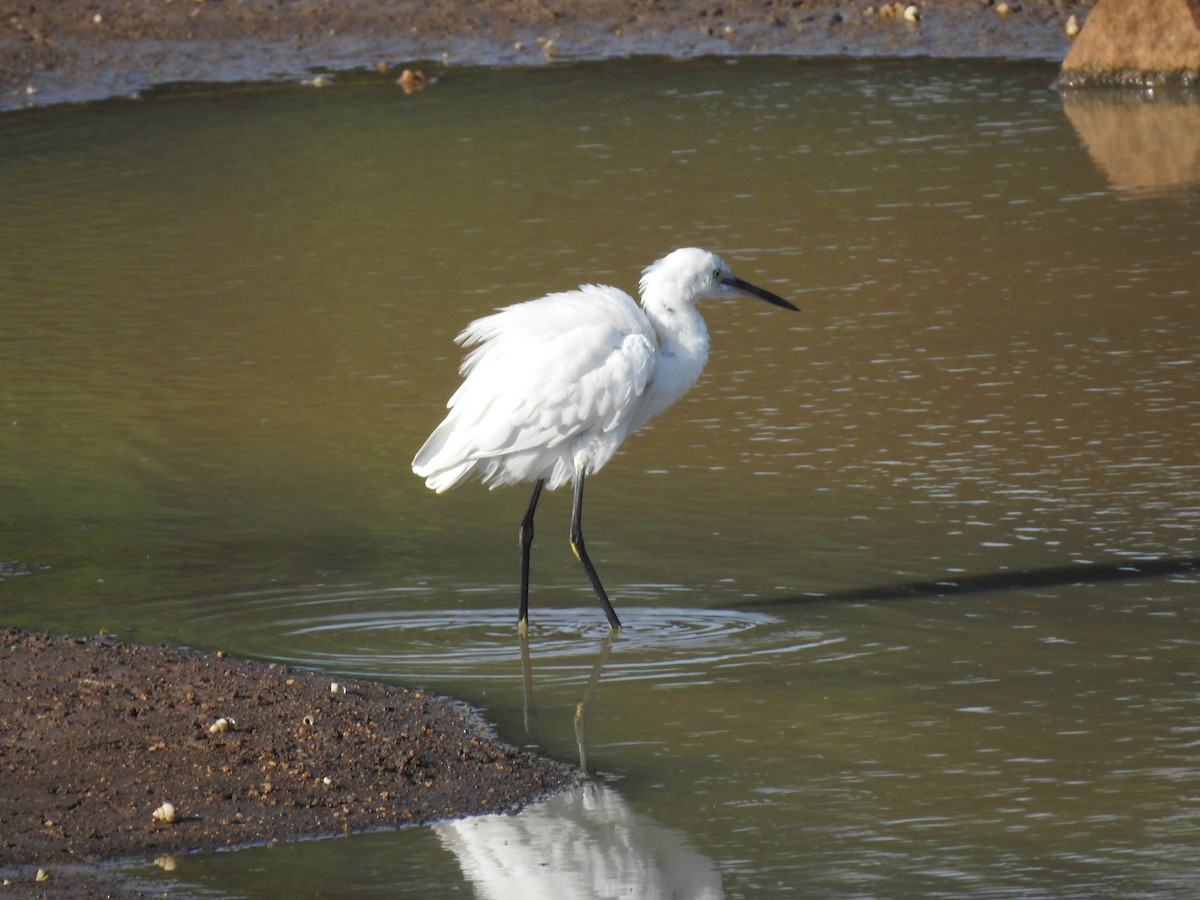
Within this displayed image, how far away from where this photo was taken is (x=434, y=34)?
60.6 feet

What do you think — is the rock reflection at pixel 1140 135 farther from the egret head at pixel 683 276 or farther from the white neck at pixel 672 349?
the white neck at pixel 672 349

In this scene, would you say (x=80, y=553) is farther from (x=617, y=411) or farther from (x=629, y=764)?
(x=629, y=764)

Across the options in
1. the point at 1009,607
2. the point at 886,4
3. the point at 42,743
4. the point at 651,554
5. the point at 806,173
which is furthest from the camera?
the point at 886,4

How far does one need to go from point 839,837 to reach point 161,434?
5040 mm

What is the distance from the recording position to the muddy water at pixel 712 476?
505cm

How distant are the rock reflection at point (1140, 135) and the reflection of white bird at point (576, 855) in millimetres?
8724

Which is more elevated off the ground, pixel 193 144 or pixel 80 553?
pixel 193 144

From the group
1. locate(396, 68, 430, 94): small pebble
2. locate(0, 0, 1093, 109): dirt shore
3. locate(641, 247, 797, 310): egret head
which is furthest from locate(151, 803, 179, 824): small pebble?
locate(0, 0, 1093, 109): dirt shore

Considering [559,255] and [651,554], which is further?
[559,255]

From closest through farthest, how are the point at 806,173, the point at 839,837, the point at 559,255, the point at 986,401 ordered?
the point at 839,837, the point at 986,401, the point at 559,255, the point at 806,173

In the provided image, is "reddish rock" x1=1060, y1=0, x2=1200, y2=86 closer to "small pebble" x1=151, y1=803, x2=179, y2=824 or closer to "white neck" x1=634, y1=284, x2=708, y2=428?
"white neck" x1=634, y1=284, x2=708, y2=428

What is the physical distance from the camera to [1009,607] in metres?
6.51

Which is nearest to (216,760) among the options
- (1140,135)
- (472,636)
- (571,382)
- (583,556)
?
(472,636)

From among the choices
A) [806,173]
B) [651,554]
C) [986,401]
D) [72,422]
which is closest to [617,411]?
[651,554]
